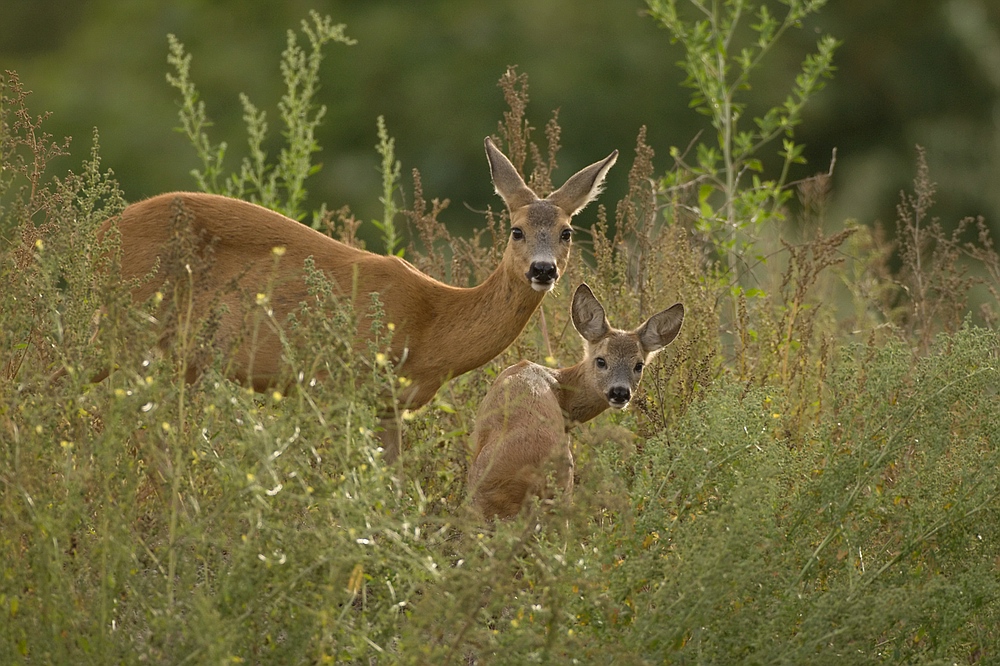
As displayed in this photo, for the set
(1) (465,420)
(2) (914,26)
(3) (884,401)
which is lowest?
(1) (465,420)

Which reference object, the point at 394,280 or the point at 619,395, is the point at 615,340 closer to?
the point at 619,395

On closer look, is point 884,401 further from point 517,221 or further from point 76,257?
point 76,257

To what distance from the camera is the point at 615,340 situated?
20.3 feet

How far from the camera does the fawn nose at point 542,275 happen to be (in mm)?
5883

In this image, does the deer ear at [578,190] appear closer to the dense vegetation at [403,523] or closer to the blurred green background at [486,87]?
the dense vegetation at [403,523]

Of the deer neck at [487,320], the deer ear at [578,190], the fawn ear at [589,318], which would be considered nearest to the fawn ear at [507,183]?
the deer ear at [578,190]

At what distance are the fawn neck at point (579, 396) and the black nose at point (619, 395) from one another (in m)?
0.29

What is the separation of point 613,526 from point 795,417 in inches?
78.4

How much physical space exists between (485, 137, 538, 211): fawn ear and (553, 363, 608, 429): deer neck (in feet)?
2.34

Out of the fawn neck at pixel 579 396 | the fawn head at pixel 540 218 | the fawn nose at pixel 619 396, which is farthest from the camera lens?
the fawn neck at pixel 579 396

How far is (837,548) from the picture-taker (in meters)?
4.64

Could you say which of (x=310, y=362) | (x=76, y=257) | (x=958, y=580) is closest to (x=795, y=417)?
(x=958, y=580)

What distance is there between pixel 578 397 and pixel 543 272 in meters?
0.66

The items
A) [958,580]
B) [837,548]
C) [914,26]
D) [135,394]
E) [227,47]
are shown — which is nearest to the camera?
[135,394]
